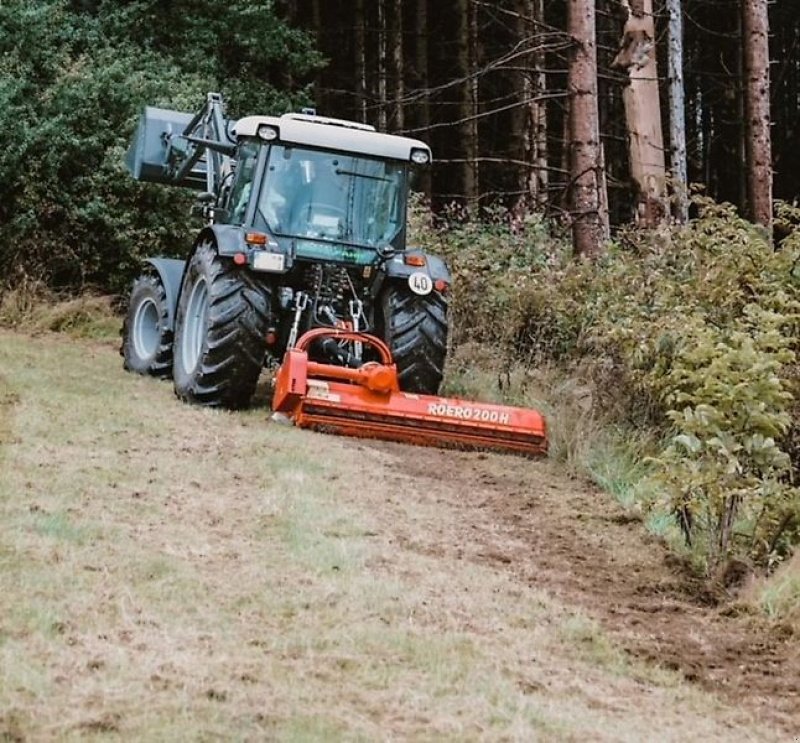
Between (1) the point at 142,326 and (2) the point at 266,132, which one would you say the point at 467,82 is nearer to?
(1) the point at 142,326

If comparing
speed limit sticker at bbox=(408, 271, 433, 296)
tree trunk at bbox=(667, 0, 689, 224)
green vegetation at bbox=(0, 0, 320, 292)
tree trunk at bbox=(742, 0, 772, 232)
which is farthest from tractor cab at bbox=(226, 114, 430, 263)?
tree trunk at bbox=(742, 0, 772, 232)

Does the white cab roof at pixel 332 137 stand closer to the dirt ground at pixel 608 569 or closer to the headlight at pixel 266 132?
the headlight at pixel 266 132

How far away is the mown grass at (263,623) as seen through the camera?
368 cm

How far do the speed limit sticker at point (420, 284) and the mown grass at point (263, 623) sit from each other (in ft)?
8.85

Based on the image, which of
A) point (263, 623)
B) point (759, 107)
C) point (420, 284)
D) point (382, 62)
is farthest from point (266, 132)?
point (382, 62)

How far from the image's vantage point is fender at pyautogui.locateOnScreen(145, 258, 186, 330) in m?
10.8

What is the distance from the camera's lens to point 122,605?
446 cm

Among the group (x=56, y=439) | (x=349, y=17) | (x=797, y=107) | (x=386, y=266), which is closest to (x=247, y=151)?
(x=386, y=266)

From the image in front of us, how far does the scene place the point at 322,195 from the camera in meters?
9.80

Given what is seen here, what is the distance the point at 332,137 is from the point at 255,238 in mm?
1043

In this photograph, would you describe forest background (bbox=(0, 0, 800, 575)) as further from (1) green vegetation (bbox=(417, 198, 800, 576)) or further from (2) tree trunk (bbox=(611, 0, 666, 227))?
(2) tree trunk (bbox=(611, 0, 666, 227))

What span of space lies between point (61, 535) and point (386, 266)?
4.85 metres

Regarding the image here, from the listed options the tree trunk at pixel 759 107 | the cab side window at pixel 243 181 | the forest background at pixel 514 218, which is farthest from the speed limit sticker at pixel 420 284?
the tree trunk at pixel 759 107

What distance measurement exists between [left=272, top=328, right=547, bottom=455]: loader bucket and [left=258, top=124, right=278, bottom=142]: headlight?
70.7 inches
